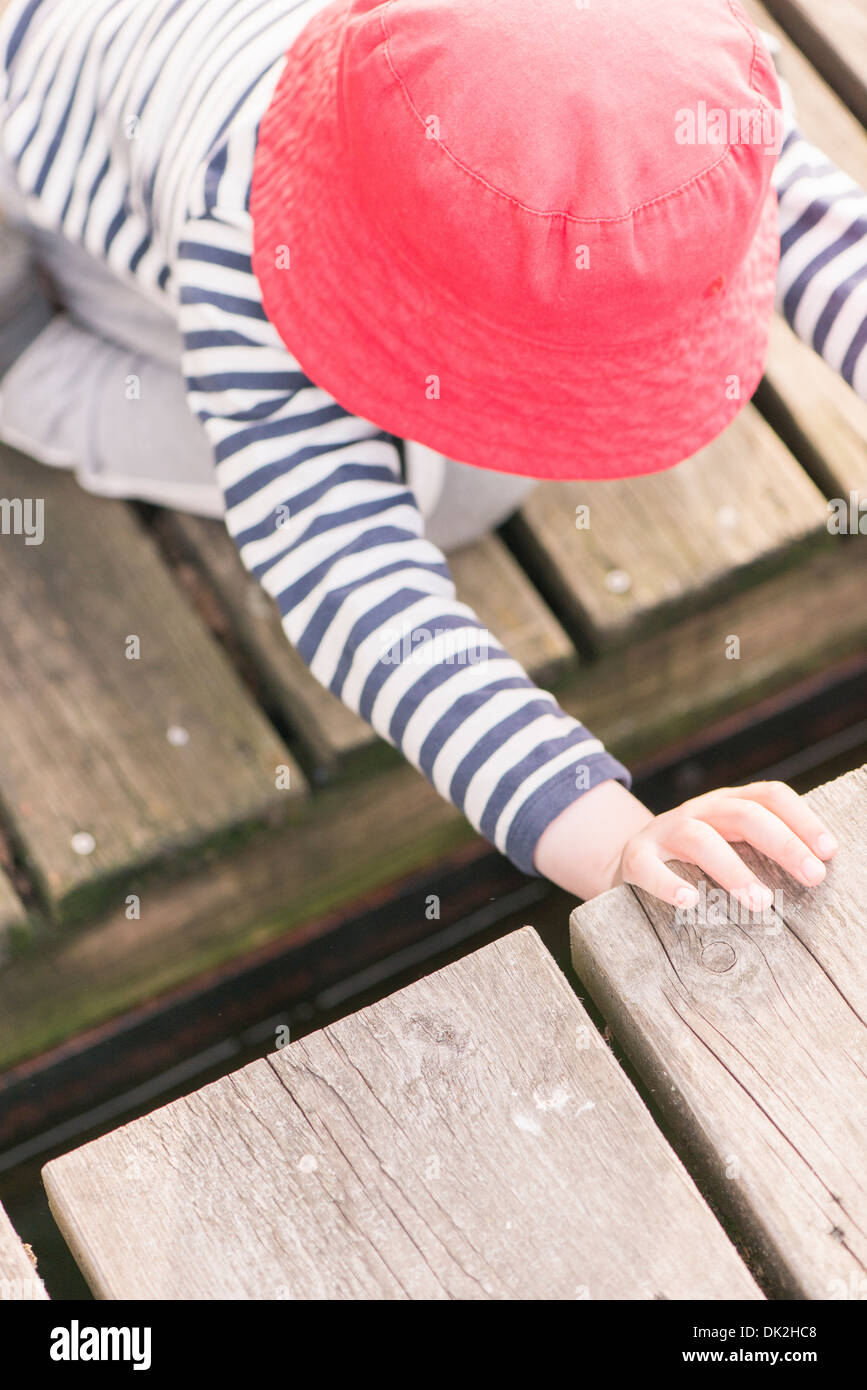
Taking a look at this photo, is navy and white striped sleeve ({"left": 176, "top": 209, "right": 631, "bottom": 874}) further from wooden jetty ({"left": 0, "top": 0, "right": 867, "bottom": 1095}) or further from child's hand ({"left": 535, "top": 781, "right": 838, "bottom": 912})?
wooden jetty ({"left": 0, "top": 0, "right": 867, "bottom": 1095})

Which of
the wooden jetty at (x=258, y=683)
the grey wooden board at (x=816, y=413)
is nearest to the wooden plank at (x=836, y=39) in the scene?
the wooden jetty at (x=258, y=683)

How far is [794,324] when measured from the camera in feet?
3.49

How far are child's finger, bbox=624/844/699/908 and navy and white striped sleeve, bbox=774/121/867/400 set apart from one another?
1.68ft

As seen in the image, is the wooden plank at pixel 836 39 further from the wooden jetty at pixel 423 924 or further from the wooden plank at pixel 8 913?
the wooden plank at pixel 8 913

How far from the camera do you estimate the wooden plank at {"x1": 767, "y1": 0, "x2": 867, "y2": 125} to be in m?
1.43

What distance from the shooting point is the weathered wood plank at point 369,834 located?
1196mm

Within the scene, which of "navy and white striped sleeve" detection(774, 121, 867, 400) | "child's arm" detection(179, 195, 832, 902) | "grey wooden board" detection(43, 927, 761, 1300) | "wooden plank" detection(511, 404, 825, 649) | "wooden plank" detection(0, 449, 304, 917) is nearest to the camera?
"grey wooden board" detection(43, 927, 761, 1300)

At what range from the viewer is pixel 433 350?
0.78 metres

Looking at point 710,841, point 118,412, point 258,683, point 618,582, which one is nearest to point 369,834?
point 258,683

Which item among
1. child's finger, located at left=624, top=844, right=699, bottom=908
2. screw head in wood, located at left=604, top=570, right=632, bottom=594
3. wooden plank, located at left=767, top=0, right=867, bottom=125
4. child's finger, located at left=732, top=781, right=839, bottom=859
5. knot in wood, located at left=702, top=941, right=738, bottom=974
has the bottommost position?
knot in wood, located at left=702, top=941, right=738, bottom=974

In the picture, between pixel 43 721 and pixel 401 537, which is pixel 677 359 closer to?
pixel 401 537

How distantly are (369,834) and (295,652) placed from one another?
0.20 meters

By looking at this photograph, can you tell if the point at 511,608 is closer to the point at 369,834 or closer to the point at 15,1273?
the point at 369,834

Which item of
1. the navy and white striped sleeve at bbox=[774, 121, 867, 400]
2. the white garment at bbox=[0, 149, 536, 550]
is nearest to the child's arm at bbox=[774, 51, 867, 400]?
the navy and white striped sleeve at bbox=[774, 121, 867, 400]
